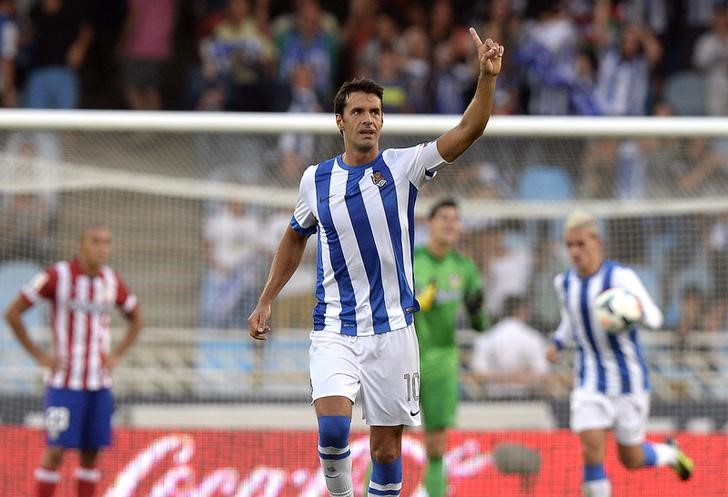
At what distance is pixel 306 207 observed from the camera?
7062 millimetres

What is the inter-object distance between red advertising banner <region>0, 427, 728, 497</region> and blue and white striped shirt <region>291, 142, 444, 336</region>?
3875 mm

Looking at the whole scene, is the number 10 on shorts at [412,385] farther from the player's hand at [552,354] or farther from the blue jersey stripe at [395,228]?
the player's hand at [552,354]

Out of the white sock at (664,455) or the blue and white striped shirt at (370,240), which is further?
the white sock at (664,455)

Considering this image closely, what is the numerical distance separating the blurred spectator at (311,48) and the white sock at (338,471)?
7.93 metres

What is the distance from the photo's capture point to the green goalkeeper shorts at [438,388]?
9750 mm

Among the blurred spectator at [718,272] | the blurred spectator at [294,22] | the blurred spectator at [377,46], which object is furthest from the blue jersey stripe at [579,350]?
the blurred spectator at [294,22]

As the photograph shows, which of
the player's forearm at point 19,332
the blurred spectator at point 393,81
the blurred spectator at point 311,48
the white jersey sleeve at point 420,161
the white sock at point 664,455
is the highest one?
the blurred spectator at point 311,48

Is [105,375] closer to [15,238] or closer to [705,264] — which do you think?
[15,238]

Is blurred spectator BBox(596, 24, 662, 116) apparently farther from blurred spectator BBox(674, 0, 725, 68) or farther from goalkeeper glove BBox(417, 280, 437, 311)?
goalkeeper glove BBox(417, 280, 437, 311)

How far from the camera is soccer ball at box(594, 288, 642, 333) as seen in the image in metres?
8.89

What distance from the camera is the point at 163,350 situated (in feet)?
37.6

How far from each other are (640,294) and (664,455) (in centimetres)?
125

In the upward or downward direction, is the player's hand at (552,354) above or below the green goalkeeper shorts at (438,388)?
above

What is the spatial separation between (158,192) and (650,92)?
5.96m
